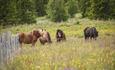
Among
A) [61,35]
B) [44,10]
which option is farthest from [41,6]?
[61,35]

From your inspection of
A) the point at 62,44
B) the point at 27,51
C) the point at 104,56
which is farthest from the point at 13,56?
the point at 104,56

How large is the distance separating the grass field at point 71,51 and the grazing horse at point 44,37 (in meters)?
0.05

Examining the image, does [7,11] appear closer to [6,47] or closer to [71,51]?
[6,47]

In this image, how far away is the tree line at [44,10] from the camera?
5629 mm

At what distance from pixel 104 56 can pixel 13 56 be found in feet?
3.29

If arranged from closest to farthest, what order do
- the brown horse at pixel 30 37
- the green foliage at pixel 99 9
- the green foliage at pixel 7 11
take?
the green foliage at pixel 99 9
the green foliage at pixel 7 11
the brown horse at pixel 30 37

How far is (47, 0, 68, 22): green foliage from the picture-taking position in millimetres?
5828

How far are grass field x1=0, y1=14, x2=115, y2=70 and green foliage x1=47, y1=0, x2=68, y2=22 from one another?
3.3 inches

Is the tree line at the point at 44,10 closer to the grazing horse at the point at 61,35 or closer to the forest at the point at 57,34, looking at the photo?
the forest at the point at 57,34

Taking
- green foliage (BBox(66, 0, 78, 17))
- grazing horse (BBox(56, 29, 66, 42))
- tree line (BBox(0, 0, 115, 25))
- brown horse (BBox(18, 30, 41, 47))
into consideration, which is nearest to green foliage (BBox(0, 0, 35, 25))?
tree line (BBox(0, 0, 115, 25))

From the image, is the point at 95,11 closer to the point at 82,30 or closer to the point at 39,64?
the point at 82,30

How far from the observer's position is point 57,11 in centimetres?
605

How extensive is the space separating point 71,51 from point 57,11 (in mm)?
684

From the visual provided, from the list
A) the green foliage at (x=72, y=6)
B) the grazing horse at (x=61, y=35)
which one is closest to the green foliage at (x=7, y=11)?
the grazing horse at (x=61, y=35)
